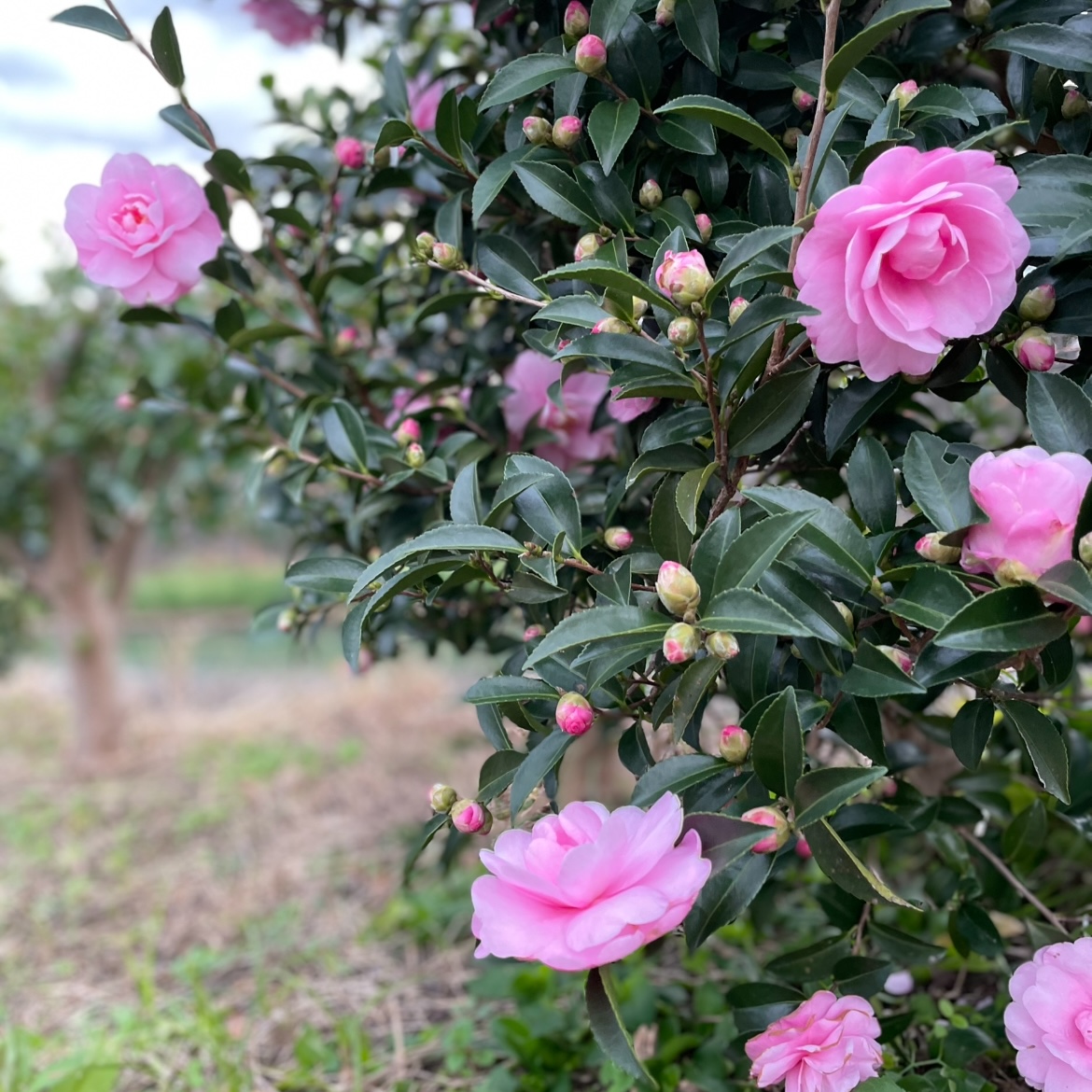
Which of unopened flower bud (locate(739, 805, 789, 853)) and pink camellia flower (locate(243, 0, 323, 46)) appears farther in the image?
pink camellia flower (locate(243, 0, 323, 46))

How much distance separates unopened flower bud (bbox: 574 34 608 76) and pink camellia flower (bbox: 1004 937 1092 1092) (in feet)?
2.25

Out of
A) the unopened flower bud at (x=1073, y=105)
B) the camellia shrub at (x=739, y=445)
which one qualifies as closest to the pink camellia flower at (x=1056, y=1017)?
the camellia shrub at (x=739, y=445)

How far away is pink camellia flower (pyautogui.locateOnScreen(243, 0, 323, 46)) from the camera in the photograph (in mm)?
1033

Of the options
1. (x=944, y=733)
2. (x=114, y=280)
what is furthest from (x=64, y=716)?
(x=944, y=733)

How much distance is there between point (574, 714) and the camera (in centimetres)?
56

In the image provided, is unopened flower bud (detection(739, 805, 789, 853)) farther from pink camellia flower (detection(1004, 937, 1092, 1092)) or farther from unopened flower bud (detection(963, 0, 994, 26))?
unopened flower bud (detection(963, 0, 994, 26))

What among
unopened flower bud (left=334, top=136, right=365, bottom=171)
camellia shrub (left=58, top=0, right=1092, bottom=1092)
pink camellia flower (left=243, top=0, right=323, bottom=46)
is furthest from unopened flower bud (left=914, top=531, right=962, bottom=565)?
pink camellia flower (left=243, top=0, right=323, bottom=46)

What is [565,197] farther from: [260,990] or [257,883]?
[257,883]

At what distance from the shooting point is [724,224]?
0.64m

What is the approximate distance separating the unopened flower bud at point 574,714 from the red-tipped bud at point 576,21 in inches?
18.6

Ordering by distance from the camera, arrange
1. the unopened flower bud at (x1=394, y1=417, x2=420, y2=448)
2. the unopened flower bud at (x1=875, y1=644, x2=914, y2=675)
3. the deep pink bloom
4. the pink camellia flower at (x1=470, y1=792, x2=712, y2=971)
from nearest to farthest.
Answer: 1. the pink camellia flower at (x1=470, y1=792, x2=712, y2=971)
2. the unopened flower bud at (x1=875, y1=644, x2=914, y2=675)
3. the unopened flower bud at (x1=394, y1=417, x2=420, y2=448)
4. the deep pink bloom

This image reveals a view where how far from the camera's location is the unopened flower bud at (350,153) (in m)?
0.84

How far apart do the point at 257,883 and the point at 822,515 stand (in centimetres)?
170

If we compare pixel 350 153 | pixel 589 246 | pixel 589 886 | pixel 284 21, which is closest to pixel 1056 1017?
pixel 589 886
